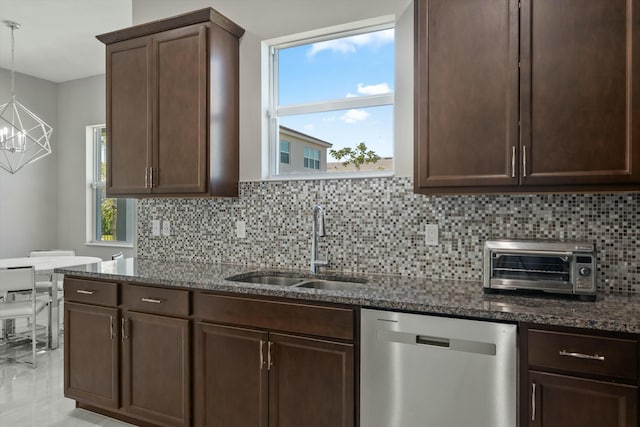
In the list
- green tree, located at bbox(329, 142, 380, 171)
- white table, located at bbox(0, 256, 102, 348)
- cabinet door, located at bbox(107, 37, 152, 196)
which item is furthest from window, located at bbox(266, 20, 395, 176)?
white table, located at bbox(0, 256, 102, 348)

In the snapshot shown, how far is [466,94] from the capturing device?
6.61 feet

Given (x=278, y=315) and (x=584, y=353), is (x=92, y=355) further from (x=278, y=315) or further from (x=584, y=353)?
(x=584, y=353)

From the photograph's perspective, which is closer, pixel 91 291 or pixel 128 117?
pixel 91 291

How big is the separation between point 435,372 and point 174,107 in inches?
87.2

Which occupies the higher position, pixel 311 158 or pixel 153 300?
pixel 311 158

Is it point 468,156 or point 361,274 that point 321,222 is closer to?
point 361,274

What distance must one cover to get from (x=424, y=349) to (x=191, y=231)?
2019 mm

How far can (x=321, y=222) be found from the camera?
2498 millimetres

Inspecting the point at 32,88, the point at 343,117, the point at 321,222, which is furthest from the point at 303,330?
the point at 32,88

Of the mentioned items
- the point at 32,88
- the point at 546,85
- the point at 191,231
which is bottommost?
the point at 191,231

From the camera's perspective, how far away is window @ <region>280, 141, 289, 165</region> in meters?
3.00

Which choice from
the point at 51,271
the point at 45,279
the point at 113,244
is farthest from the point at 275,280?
the point at 113,244

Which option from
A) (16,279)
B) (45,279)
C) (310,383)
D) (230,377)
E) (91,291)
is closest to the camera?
(310,383)

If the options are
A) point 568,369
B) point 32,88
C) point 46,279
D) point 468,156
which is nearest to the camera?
point 568,369
